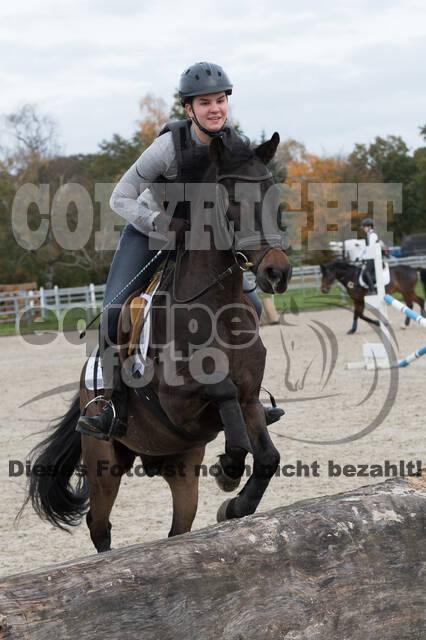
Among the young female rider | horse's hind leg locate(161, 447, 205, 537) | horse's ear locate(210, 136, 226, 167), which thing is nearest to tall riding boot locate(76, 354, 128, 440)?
the young female rider

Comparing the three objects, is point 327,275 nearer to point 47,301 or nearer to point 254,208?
point 47,301

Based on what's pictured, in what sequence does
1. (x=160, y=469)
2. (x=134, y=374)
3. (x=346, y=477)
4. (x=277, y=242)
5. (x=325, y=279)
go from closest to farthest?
1. (x=277, y=242)
2. (x=134, y=374)
3. (x=160, y=469)
4. (x=346, y=477)
5. (x=325, y=279)

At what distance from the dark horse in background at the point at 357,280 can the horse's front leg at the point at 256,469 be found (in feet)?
39.2

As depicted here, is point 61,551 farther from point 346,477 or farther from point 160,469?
point 346,477

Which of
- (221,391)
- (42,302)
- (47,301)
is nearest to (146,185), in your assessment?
(221,391)

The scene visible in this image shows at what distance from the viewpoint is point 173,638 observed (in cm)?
197

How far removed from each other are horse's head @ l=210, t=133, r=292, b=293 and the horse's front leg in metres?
0.69

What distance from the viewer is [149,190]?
12.3ft

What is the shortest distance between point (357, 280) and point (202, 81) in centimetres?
1271

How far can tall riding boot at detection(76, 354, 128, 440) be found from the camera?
378cm

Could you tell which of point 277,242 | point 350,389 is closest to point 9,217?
point 350,389

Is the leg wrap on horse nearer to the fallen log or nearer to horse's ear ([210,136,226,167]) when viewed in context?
the fallen log

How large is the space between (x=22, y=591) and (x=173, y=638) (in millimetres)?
421

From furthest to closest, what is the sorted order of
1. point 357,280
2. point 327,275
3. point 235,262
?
point 327,275, point 357,280, point 235,262
